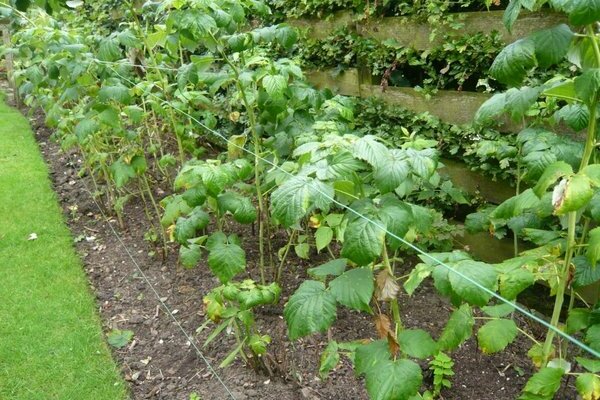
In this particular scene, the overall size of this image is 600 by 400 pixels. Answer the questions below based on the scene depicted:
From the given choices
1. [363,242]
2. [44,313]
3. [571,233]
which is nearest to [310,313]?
[363,242]

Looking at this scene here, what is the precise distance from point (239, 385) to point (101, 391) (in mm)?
692

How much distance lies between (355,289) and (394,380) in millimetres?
268

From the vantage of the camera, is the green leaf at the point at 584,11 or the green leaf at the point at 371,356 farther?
the green leaf at the point at 371,356

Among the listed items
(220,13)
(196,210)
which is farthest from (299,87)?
(196,210)

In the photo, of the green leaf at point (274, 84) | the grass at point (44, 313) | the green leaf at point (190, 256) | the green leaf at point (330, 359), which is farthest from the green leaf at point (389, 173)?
the grass at point (44, 313)

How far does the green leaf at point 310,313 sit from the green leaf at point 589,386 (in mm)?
752

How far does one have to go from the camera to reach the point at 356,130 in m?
3.33

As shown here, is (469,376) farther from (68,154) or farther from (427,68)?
(68,154)

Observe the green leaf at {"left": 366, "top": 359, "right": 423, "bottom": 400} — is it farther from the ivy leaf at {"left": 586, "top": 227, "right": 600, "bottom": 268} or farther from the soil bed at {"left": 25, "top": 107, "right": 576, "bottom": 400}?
the soil bed at {"left": 25, "top": 107, "right": 576, "bottom": 400}

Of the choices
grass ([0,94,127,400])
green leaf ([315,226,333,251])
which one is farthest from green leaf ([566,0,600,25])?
grass ([0,94,127,400])

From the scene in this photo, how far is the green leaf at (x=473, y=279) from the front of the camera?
1294mm

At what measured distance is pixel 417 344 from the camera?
152cm

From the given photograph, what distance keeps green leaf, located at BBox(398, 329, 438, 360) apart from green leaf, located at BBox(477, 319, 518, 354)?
22cm

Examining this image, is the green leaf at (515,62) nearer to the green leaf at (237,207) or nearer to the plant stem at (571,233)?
the plant stem at (571,233)
